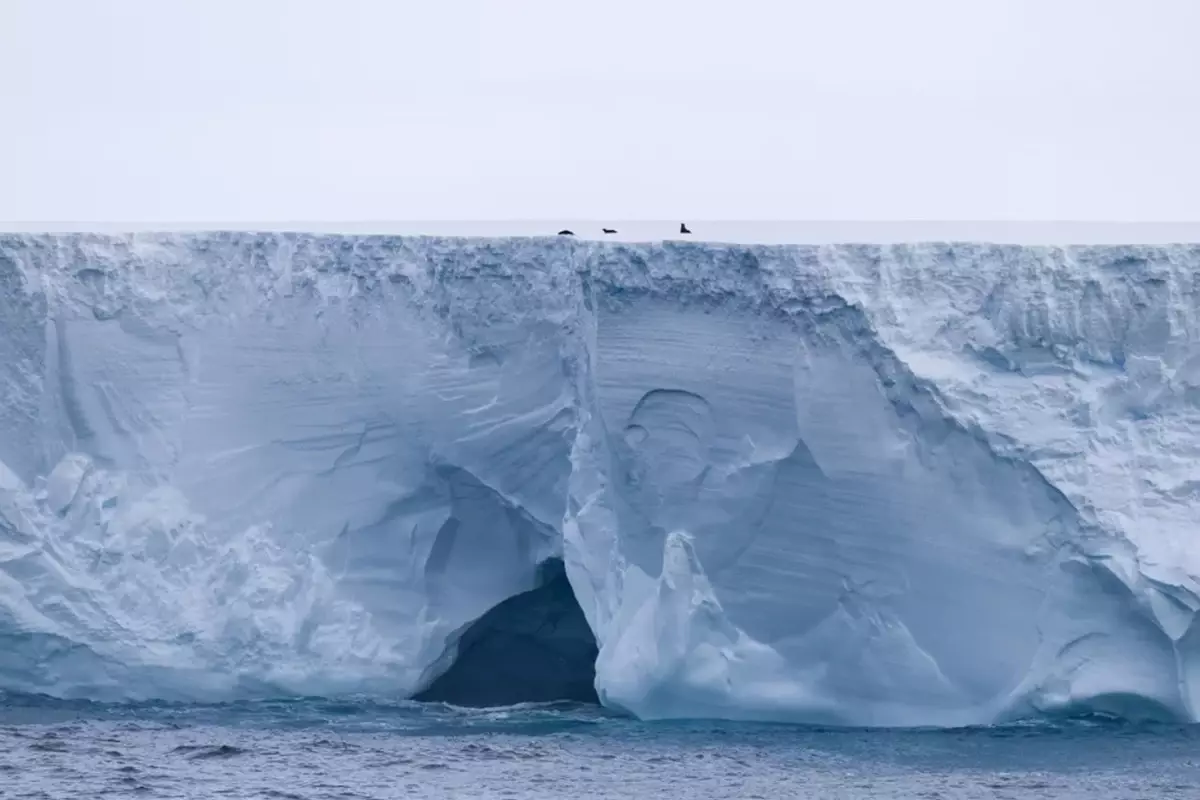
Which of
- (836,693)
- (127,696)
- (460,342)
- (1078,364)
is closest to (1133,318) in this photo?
(1078,364)

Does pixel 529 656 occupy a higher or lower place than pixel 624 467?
lower

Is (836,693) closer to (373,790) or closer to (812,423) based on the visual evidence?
(812,423)

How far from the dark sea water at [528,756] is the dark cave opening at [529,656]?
80cm

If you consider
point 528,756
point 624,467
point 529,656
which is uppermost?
point 624,467

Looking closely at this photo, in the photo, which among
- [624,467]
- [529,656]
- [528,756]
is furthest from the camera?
[529,656]

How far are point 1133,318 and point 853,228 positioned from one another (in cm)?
404

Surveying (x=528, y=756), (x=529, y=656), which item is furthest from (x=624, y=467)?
(x=528, y=756)

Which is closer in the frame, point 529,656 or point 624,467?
point 624,467

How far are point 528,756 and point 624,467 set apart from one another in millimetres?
1959

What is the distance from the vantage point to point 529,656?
12.1 meters

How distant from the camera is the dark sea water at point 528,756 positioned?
8.96m

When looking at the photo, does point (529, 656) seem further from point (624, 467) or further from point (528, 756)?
point (528, 756)

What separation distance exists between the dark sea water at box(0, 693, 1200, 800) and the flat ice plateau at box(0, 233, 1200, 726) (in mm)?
247

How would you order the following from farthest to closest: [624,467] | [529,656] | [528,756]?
[529,656], [624,467], [528,756]
